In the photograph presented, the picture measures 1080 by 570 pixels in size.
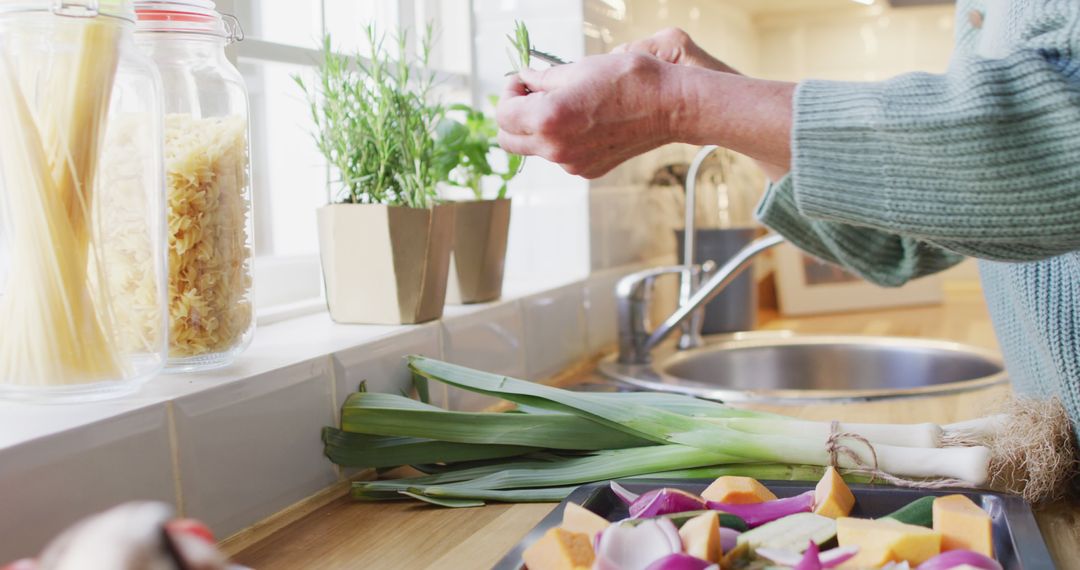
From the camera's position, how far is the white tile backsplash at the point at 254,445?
33.7 inches

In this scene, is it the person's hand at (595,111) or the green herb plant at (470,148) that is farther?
the green herb plant at (470,148)

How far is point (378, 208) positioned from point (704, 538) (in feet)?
1.98

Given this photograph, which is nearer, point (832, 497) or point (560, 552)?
point (560, 552)

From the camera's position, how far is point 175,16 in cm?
92

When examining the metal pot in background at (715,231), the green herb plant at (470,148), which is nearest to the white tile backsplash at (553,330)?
the green herb plant at (470,148)

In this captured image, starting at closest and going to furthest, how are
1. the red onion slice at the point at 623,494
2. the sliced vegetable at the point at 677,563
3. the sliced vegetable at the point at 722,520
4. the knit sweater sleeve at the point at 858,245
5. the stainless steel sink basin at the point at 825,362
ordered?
the sliced vegetable at the point at 677,563 → the sliced vegetable at the point at 722,520 → the red onion slice at the point at 623,494 → the knit sweater sleeve at the point at 858,245 → the stainless steel sink basin at the point at 825,362

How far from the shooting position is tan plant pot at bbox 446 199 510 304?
4.63 feet

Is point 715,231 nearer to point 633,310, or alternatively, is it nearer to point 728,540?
point 633,310

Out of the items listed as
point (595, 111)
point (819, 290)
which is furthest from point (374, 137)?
point (819, 290)

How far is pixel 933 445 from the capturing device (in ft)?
3.19

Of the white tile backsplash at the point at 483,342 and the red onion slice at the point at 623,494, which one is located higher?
the white tile backsplash at the point at 483,342

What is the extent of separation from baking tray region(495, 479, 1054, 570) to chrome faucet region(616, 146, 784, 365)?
2.54ft

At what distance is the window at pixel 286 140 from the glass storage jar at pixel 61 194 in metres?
0.49

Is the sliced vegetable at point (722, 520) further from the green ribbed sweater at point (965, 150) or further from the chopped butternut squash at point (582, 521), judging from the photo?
the green ribbed sweater at point (965, 150)
